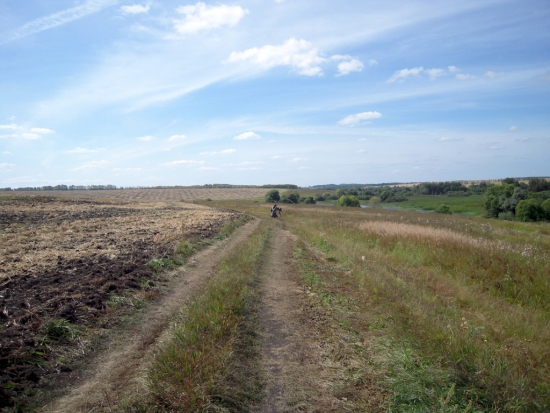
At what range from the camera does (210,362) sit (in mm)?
3885

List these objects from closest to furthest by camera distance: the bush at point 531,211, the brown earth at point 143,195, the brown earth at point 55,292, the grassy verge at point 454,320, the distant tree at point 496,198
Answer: the grassy verge at point 454,320 < the brown earth at point 55,292 < the bush at point 531,211 < the distant tree at point 496,198 < the brown earth at point 143,195

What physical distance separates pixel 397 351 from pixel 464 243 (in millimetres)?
8265

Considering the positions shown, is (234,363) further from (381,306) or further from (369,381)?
(381,306)

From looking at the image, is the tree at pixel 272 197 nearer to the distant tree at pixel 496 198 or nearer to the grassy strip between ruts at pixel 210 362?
the distant tree at pixel 496 198

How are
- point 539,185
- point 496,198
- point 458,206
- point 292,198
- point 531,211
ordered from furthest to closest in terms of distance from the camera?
point 292,198
point 458,206
point 539,185
point 496,198
point 531,211

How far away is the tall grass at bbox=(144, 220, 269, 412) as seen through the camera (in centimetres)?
338

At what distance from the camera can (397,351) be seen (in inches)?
183

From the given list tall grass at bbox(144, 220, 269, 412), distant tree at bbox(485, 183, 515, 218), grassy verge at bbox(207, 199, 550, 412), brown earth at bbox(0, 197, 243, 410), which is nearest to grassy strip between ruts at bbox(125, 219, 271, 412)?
tall grass at bbox(144, 220, 269, 412)

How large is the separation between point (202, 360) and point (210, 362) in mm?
101

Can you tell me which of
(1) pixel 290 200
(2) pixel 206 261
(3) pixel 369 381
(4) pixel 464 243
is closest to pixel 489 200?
(1) pixel 290 200

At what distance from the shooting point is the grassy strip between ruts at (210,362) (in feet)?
11.1

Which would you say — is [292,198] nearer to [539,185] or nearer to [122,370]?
[539,185]

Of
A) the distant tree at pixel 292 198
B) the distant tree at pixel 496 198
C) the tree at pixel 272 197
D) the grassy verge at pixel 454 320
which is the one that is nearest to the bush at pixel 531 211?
the distant tree at pixel 496 198

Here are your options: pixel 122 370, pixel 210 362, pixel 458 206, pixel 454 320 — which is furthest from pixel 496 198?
pixel 122 370
